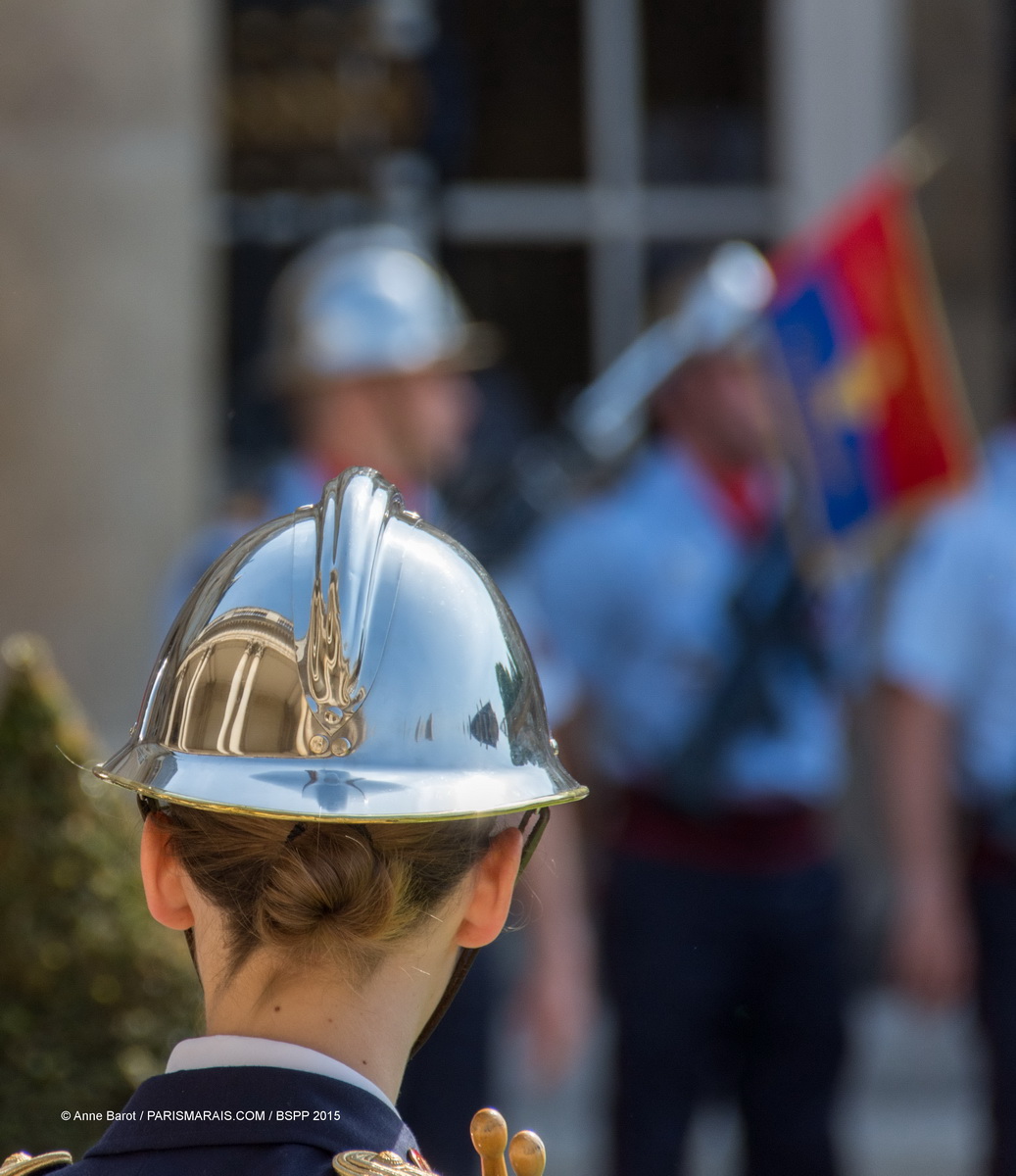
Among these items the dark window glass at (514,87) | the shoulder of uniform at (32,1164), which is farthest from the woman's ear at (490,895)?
the dark window glass at (514,87)

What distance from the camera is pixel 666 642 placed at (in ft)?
11.4

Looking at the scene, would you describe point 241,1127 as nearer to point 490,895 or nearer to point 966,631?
point 490,895

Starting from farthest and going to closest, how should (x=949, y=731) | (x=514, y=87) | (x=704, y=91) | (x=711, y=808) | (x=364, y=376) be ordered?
(x=704, y=91) < (x=514, y=87) < (x=949, y=731) < (x=364, y=376) < (x=711, y=808)

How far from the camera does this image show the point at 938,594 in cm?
355

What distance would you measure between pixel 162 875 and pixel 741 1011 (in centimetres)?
233

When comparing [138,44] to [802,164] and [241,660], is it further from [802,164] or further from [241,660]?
[241,660]

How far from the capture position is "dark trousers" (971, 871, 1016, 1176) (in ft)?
10.9

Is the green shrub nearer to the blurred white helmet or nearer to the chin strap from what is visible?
the chin strap

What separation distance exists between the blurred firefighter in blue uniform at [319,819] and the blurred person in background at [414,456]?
5.96 feet

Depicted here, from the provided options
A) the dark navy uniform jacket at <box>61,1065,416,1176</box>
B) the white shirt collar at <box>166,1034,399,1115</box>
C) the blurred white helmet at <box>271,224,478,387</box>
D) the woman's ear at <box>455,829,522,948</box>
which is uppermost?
the blurred white helmet at <box>271,224,478,387</box>

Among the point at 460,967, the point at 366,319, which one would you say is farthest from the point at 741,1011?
the point at 460,967

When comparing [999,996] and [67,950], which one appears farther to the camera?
[999,996]

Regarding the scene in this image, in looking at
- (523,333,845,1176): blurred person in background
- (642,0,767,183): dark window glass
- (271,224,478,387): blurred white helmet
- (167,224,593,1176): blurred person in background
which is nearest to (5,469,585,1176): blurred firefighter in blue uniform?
(167,224,593,1176): blurred person in background

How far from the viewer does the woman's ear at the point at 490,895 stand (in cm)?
127
